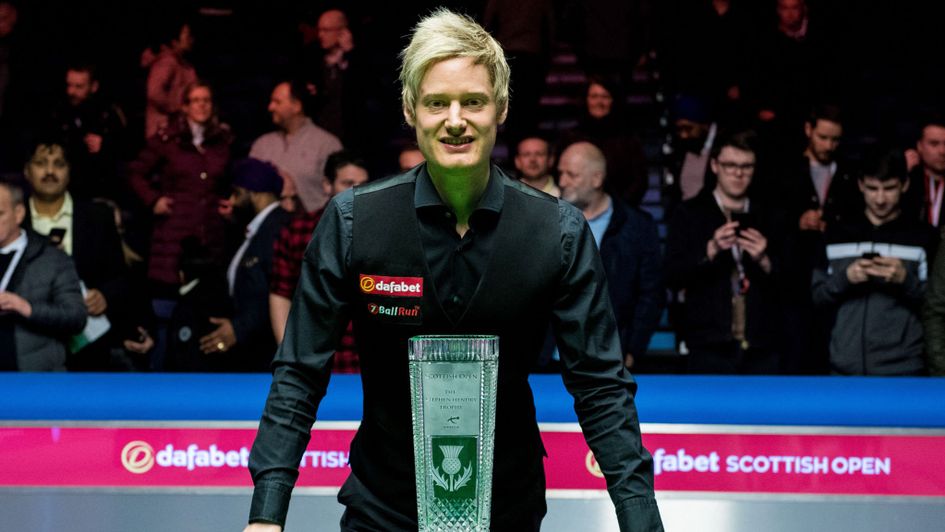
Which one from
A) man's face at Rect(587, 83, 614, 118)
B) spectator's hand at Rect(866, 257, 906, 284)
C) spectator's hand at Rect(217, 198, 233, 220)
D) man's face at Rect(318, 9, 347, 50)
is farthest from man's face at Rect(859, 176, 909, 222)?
man's face at Rect(318, 9, 347, 50)

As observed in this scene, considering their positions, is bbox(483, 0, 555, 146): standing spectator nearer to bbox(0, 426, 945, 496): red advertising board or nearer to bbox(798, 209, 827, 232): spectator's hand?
bbox(798, 209, 827, 232): spectator's hand

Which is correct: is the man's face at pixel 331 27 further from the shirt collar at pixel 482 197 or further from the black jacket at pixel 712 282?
the shirt collar at pixel 482 197

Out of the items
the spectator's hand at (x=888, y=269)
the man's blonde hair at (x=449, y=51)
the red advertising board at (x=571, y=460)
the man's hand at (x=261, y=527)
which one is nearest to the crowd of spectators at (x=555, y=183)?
the spectator's hand at (x=888, y=269)

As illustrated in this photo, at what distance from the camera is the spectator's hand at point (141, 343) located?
6.07m

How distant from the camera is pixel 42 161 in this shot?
600 cm

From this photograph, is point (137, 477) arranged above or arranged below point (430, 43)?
below

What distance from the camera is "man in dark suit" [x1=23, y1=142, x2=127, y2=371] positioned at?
596 centimetres

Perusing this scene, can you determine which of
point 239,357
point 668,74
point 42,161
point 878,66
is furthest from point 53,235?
point 878,66

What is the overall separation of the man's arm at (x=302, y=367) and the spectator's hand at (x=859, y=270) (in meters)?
3.43

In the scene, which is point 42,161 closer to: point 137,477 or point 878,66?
point 137,477

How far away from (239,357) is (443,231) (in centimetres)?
371

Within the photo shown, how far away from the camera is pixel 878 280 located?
5.17 m

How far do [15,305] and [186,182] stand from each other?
5.78 feet

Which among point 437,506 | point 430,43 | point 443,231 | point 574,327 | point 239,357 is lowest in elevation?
point 239,357
